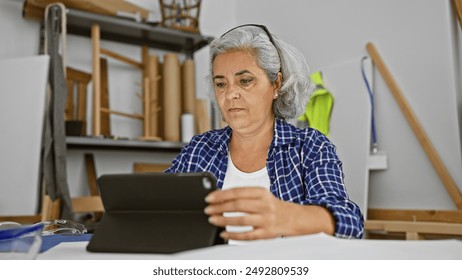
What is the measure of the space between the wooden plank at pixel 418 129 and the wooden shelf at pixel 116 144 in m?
0.98

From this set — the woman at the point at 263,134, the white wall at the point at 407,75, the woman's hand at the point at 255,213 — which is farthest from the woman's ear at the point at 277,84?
the white wall at the point at 407,75

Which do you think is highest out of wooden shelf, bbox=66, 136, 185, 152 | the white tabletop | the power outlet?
wooden shelf, bbox=66, 136, 185, 152

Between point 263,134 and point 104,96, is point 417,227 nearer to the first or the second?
point 263,134

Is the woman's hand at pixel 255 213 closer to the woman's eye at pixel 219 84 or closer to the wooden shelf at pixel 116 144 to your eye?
the woman's eye at pixel 219 84

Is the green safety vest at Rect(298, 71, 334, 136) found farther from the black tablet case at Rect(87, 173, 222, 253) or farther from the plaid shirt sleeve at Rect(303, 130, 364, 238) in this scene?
the black tablet case at Rect(87, 173, 222, 253)

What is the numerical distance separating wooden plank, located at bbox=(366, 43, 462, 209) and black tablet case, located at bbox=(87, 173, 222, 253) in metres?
1.44

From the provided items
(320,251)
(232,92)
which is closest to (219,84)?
(232,92)

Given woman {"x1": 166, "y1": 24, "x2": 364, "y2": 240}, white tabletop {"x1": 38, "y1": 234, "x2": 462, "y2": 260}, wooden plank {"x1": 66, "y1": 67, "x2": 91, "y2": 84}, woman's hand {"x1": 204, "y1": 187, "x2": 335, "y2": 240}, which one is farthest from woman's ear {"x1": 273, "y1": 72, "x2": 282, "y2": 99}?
wooden plank {"x1": 66, "y1": 67, "x2": 91, "y2": 84}

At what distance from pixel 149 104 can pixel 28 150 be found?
64 cm

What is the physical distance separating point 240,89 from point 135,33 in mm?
1534

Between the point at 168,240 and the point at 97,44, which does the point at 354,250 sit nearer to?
the point at 168,240

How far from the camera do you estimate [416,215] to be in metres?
1.82

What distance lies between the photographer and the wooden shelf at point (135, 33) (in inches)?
88.4

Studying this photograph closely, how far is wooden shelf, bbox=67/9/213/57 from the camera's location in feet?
7.36
